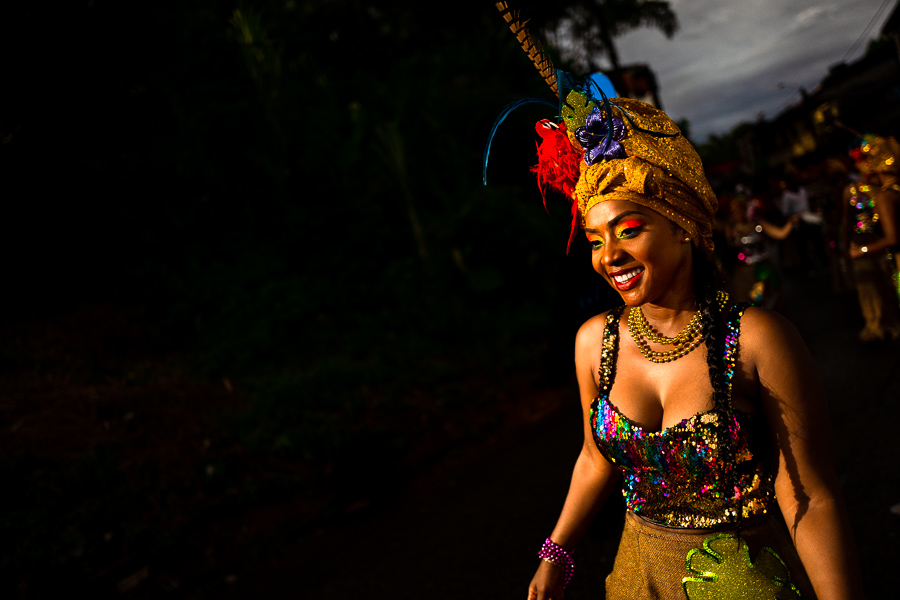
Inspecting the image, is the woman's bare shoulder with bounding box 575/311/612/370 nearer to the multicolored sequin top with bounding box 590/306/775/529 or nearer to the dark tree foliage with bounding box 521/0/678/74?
the multicolored sequin top with bounding box 590/306/775/529

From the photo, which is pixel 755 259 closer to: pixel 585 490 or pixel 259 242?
pixel 585 490

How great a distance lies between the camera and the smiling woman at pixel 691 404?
1.32 metres

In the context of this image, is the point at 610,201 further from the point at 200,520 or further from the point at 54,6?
the point at 54,6

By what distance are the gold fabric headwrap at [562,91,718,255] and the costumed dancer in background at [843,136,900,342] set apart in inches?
161

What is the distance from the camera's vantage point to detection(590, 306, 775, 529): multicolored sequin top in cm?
135

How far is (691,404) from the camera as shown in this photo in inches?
54.9

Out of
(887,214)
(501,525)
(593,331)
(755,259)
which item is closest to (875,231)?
(887,214)

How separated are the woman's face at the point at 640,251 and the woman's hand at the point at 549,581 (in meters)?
0.83

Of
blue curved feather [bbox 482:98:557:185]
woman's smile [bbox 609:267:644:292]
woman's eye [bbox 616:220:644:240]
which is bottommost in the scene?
woman's smile [bbox 609:267:644:292]

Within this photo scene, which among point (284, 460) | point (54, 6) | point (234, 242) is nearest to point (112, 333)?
point (234, 242)

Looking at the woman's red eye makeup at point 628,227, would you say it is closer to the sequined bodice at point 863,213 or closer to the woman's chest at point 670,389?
the woman's chest at point 670,389

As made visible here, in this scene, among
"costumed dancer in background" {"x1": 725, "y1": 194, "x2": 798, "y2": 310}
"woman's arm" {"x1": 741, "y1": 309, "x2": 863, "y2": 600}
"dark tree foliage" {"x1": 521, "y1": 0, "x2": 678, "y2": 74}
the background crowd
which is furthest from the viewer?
"dark tree foliage" {"x1": 521, "y1": 0, "x2": 678, "y2": 74}

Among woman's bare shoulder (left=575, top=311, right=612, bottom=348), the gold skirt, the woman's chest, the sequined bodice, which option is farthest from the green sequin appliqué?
the sequined bodice

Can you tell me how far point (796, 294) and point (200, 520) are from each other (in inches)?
395
